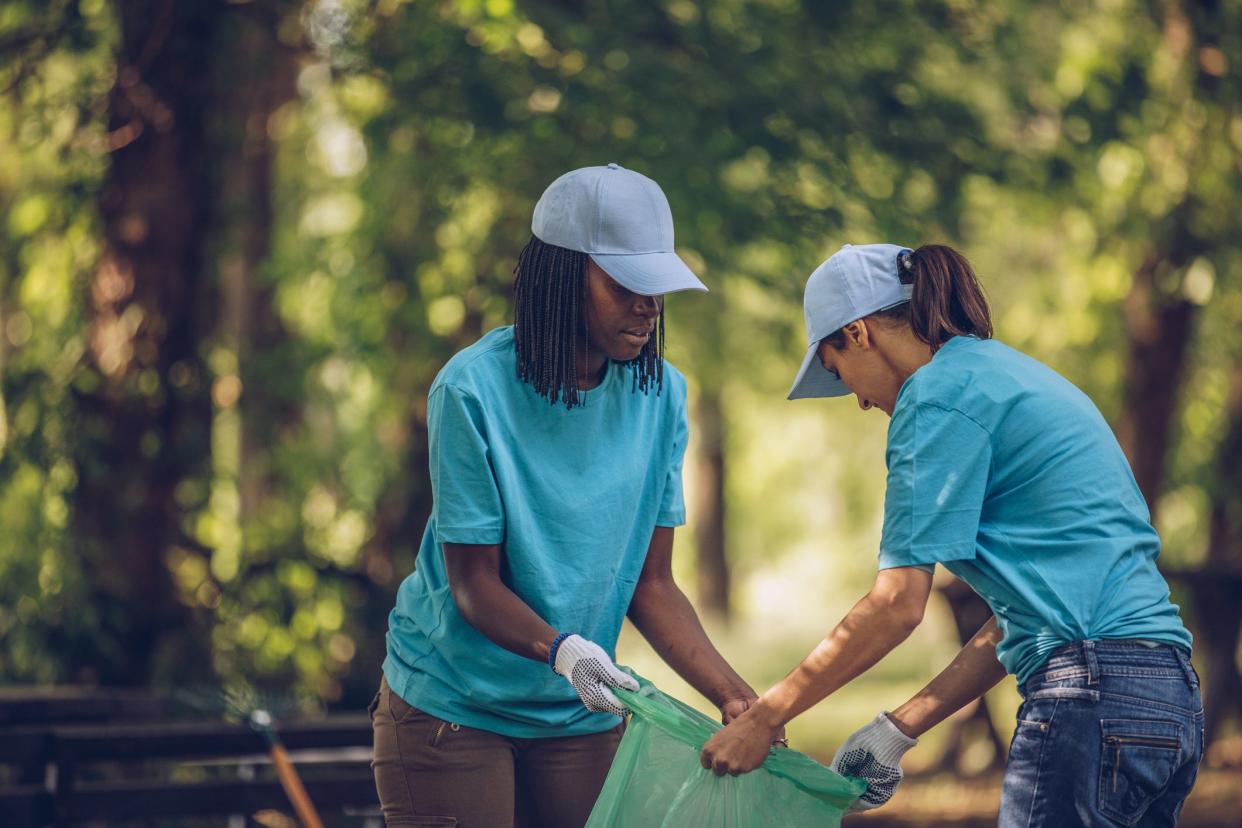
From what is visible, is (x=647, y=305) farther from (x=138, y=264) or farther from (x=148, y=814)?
(x=138, y=264)

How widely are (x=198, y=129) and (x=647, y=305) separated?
4.72m

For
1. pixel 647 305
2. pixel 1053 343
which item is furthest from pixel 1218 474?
pixel 647 305

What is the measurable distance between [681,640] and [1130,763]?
975 mm

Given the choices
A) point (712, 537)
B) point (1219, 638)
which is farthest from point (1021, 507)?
point (712, 537)

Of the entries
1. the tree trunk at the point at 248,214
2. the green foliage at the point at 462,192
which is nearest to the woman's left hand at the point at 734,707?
the green foliage at the point at 462,192

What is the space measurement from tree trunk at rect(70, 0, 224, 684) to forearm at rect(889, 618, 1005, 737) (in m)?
4.90

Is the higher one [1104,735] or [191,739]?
[1104,735]

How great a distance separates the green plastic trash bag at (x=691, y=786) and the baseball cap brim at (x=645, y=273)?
75 cm

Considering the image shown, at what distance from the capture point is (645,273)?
2.97m

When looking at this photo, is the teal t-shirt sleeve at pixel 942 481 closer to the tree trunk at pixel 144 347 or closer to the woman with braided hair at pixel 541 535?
the woman with braided hair at pixel 541 535

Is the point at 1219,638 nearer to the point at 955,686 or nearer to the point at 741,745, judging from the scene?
the point at 955,686

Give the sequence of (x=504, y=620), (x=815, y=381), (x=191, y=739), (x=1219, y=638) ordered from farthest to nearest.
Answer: (x=1219, y=638) < (x=191, y=739) < (x=815, y=381) < (x=504, y=620)

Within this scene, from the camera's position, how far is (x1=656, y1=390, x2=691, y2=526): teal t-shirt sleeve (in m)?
3.20

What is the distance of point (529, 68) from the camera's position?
7.10m
